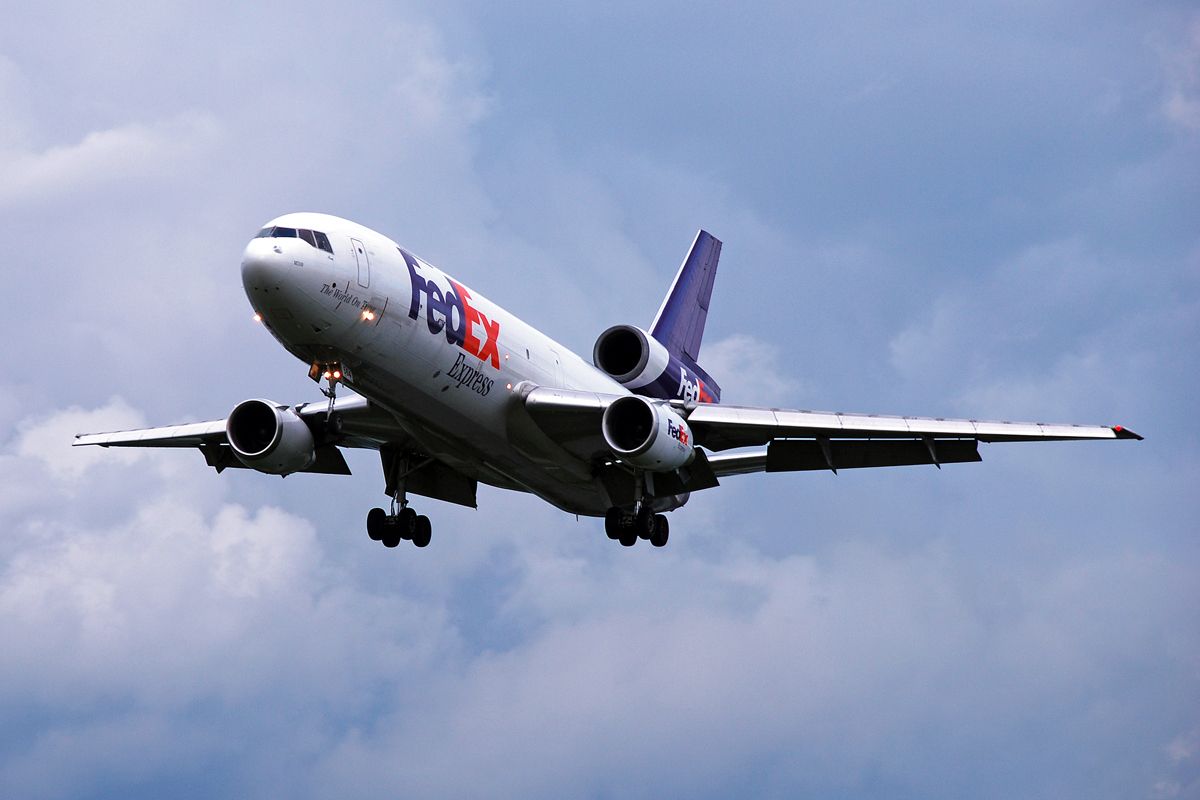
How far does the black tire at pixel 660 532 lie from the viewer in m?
37.2

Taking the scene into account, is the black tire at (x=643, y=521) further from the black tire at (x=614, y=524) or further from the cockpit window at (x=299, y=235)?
the cockpit window at (x=299, y=235)

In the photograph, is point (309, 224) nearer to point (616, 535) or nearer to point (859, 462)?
point (616, 535)

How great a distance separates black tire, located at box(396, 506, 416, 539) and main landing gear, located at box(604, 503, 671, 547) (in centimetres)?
469

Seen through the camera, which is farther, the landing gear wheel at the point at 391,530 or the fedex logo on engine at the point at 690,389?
the fedex logo on engine at the point at 690,389

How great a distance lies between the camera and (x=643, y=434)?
113 feet

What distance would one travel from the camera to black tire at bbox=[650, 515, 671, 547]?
122 ft

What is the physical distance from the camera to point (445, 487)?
39.4 metres

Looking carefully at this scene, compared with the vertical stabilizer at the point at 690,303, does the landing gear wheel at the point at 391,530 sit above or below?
below

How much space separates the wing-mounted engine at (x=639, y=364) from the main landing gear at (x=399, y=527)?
5729mm

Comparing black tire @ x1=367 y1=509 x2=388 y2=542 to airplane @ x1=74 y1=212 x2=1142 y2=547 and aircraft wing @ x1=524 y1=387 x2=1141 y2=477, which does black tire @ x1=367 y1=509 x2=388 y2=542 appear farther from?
aircraft wing @ x1=524 y1=387 x2=1141 y2=477

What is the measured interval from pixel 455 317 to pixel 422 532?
26.0 ft

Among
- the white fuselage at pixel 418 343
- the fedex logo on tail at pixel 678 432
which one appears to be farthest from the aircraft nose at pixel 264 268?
the fedex logo on tail at pixel 678 432

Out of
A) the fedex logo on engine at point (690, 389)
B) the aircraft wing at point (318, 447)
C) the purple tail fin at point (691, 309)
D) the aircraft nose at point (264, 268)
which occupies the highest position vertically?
the purple tail fin at point (691, 309)

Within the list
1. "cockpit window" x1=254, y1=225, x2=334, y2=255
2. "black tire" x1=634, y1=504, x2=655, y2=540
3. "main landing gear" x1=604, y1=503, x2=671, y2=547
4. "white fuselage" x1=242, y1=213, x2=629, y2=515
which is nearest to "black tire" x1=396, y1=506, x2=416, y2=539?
"white fuselage" x1=242, y1=213, x2=629, y2=515
